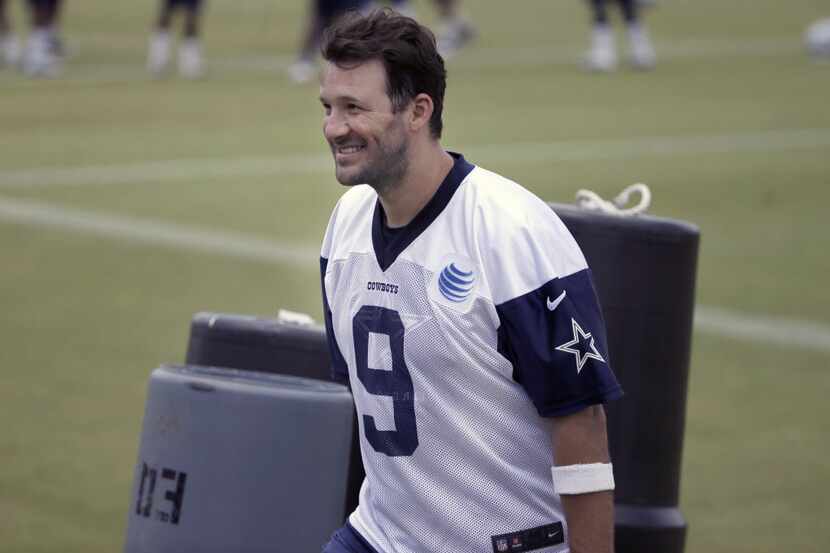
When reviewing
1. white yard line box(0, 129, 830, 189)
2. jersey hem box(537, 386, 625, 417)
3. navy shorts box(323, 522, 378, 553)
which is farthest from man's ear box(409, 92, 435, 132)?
white yard line box(0, 129, 830, 189)

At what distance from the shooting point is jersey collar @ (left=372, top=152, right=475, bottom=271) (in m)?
3.95

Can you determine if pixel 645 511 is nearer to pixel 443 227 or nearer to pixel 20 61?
pixel 443 227

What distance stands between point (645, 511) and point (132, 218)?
835 centimetres

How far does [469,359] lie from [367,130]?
1.79 ft

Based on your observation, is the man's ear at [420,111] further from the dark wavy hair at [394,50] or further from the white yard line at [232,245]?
the white yard line at [232,245]

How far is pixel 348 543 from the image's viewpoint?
4230 mm

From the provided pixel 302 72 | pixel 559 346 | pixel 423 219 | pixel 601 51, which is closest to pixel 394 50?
pixel 423 219

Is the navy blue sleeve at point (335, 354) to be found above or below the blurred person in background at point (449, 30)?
below

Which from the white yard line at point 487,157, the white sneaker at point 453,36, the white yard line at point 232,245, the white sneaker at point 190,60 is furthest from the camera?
the white sneaker at point 453,36

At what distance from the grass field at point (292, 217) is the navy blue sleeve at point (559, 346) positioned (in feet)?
10.2

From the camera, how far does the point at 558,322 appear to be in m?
3.76

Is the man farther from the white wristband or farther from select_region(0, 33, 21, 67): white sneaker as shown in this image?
select_region(0, 33, 21, 67): white sneaker

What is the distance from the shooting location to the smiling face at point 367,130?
3.90 m

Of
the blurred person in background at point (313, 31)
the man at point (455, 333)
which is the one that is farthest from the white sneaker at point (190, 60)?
the man at point (455, 333)
